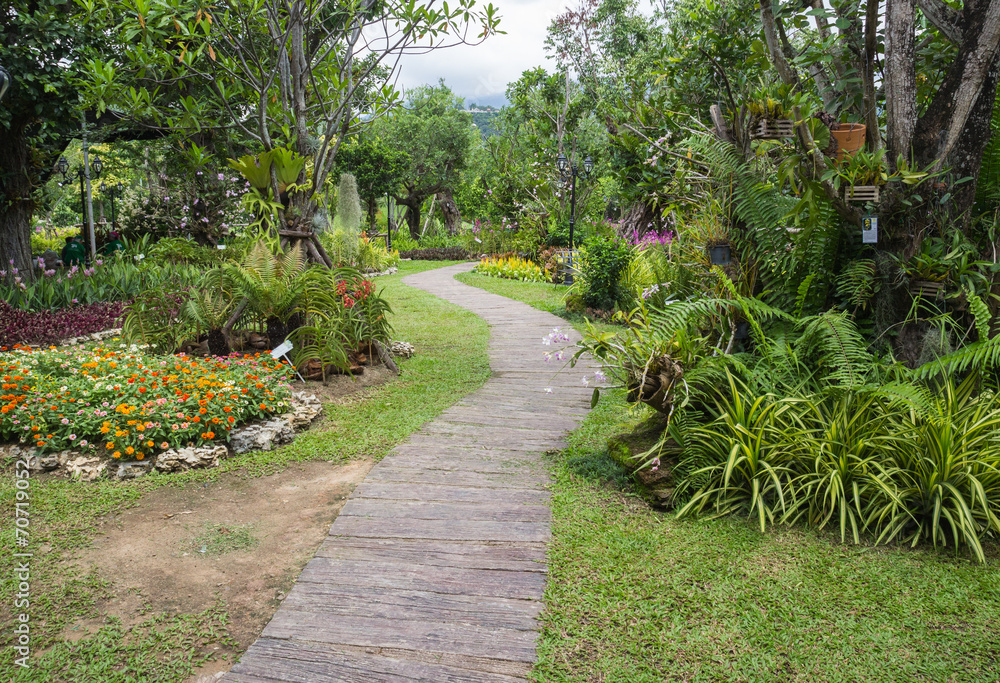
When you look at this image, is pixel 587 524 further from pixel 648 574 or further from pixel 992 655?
pixel 992 655

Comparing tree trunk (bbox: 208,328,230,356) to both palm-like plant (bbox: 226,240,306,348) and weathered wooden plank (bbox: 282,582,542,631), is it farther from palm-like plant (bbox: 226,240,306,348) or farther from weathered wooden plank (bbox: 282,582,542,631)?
weathered wooden plank (bbox: 282,582,542,631)

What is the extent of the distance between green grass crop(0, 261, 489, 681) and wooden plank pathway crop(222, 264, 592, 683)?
0.28 m

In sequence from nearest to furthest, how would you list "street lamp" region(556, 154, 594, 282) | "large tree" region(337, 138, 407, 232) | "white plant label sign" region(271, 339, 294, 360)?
"white plant label sign" region(271, 339, 294, 360) < "street lamp" region(556, 154, 594, 282) < "large tree" region(337, 138, 407, 232)

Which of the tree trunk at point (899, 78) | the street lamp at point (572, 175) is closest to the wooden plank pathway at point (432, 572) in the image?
the tree trunk at point (899, 78)

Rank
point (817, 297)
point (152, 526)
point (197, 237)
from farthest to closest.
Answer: point (197, 237), point (817, 297), point (152, 526)

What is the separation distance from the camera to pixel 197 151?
5875mm

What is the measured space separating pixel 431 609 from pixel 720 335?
2.63 meters

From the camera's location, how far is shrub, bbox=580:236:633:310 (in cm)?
902

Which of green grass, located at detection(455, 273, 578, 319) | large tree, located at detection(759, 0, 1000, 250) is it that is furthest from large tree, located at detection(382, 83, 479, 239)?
large tree, located at detection(759, 0, 1000, 250)

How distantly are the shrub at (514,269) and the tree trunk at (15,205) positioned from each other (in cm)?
922

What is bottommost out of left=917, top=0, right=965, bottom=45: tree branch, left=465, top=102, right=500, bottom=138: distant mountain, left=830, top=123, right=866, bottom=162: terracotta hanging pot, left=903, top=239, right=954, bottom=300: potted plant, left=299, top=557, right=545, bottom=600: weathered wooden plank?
left=299, top=557, right=545, bottom=600: weathered wooden plank

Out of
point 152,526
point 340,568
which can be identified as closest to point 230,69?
point 152,526

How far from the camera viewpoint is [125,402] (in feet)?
13.5

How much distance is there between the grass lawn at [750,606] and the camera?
7.44ft
